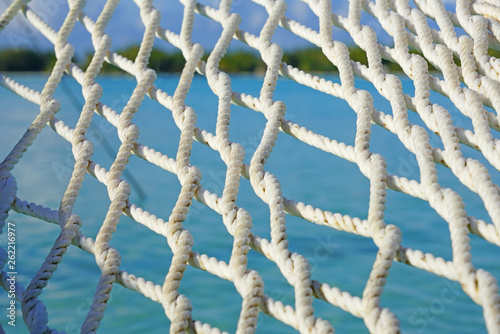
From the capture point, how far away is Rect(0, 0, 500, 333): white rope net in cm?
55

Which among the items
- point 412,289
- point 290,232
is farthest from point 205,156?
point 412,289

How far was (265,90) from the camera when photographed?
2.65 feet

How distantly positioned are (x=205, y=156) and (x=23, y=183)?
1.49 metres

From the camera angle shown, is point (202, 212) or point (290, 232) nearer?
point (290, 232)

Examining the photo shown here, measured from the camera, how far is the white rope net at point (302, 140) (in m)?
0.55

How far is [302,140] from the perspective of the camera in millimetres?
767

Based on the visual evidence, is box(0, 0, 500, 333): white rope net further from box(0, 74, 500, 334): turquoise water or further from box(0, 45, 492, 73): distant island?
box(0, 45, 492, 73): distant island

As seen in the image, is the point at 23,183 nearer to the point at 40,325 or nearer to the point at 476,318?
the point at 476,318

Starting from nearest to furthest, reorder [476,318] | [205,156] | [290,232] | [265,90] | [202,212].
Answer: [265,90] < [476,318] < [290,232] < [202,212] < [205,156]

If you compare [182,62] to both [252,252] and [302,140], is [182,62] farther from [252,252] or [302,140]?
[302,140]

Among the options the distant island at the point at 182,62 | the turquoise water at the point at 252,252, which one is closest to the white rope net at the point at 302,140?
the turquoise water at the point at 252,252

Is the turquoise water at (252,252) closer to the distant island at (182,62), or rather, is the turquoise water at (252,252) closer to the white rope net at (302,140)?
the white rope net at (302,140)

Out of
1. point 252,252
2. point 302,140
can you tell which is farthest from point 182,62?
point 302,140

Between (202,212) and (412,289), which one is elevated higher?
(202,212)
